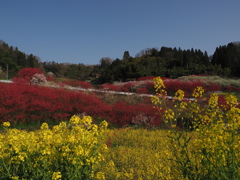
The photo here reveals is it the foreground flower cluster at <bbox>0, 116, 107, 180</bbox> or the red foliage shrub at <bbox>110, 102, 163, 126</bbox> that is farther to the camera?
the red foliage shrub at <bbox>110, 102, 163, 126</bbox>

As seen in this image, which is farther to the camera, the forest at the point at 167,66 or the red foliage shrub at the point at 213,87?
the forest at the point at 167,66

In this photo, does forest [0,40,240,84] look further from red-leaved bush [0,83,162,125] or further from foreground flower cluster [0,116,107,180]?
foreground flower cluster [0,116,107,180]

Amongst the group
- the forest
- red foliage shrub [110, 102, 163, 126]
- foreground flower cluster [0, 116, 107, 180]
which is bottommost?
red foliage shrub [110, 102, 163, 126]

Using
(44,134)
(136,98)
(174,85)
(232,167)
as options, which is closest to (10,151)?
(44,134)

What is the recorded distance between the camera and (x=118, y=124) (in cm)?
1118

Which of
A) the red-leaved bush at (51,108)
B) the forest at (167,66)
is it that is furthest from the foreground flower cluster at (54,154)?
the forest at (167,66)

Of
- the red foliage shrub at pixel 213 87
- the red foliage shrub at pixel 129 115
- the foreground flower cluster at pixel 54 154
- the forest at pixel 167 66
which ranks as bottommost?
the red foliage shrub at pixel 129 115

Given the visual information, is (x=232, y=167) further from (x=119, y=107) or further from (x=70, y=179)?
(x=119, y=107)

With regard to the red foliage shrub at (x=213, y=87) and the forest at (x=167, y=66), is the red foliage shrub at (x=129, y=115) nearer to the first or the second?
the red foliage shrub at (x=213, y=87)

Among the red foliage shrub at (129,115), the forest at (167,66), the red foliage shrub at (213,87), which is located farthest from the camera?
the forest at (167,66)

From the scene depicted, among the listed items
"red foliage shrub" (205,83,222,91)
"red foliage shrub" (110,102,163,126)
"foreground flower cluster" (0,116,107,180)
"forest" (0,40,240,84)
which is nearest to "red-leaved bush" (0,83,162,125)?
"red foliage shrub" (110,102,163,126)

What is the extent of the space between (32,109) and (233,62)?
37326 mm

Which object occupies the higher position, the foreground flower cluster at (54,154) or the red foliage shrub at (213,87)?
the red foliage shrub at (213,87)

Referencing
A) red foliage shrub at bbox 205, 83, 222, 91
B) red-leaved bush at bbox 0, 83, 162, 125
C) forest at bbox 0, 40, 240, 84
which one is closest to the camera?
red-leaved bush at bbox 0, 83, 162, 125
